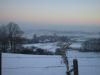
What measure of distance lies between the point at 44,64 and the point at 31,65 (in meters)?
0.14

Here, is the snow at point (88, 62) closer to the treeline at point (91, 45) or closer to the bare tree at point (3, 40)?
the treeline at point (91, 45)

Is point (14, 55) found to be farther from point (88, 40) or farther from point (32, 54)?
point (88, 40)

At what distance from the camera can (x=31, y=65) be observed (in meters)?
2.56

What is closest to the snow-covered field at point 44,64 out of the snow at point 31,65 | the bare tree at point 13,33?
the snow at point 31,65

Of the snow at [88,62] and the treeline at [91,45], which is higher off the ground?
the treeline at [91,45]

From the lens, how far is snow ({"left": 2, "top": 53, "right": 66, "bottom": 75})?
2543 millimetres

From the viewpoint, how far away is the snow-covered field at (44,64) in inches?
100

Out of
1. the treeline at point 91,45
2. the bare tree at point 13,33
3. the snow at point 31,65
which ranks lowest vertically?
the snow at point 31,65

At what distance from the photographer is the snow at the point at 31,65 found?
2543 millimetres

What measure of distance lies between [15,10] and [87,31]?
78 cm

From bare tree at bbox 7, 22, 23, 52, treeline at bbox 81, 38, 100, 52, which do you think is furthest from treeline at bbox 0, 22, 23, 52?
treeline at bbox 81, 38, 100, 52

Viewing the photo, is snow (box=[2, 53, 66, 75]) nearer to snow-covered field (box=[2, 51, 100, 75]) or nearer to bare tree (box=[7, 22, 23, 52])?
snow-covered field (box=[2, 51, 100, 75])

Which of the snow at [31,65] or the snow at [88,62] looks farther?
the snow at [88,62]

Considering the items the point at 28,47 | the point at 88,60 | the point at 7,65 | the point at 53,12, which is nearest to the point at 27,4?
the point at 53,12
